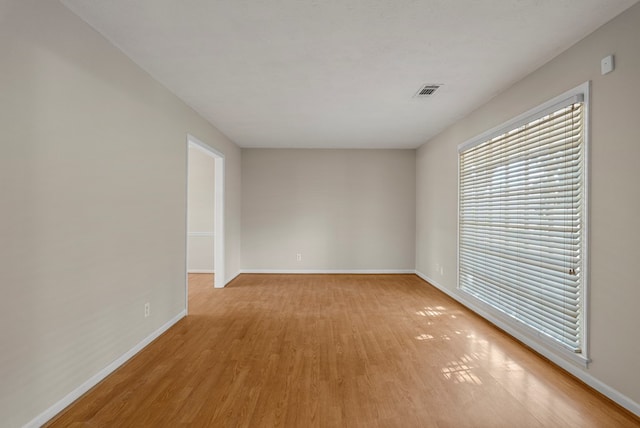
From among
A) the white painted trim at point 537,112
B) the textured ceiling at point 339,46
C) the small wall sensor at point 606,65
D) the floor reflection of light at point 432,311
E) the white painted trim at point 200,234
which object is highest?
the textured ceiling at point 339,46

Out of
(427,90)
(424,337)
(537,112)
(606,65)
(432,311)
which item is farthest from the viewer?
(432,311)

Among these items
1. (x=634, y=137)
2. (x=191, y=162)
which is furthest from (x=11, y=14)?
(x=191, y=162)

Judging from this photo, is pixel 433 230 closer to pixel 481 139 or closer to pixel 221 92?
pixel 481 139

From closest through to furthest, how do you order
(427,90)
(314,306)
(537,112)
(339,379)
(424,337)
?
1. (339,379)
2. (537,112)
3. (424,337)
4. (427,90)
5. (314,306)

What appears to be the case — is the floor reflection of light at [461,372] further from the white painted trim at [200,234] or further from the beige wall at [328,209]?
the white painted trim at [200,234]

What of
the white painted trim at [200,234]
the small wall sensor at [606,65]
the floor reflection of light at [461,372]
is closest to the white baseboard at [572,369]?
the floor reflection of light at [461,372]

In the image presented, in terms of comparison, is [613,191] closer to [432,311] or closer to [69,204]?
[432,311]

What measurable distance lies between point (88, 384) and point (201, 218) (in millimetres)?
4944

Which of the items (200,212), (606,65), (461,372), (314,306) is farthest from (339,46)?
(200,212)

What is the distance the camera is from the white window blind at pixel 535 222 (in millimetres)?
2596

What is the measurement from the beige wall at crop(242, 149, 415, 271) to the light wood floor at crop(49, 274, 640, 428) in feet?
9.07

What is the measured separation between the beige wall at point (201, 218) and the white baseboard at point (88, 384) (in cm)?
363

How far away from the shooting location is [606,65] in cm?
230

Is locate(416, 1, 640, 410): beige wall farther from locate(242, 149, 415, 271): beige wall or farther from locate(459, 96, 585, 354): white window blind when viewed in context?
locate(242, 149, 415, 271): beige wall
